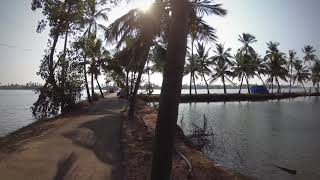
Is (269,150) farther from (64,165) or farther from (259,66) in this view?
(259,66)

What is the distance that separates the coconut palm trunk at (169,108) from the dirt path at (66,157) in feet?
9.25

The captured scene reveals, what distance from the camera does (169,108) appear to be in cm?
711

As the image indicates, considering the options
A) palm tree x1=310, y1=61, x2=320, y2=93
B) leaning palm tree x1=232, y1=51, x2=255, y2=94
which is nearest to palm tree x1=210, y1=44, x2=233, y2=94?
leaning palm tree x1=232, y1=51, x2=255, y2=94

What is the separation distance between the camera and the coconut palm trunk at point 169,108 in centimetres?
711

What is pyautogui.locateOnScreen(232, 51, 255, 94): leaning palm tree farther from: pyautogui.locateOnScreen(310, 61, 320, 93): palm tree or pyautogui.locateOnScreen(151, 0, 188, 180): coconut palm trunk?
pyautogui.locateOnScreen(151, 0, 188, 180): coconut palm trunk

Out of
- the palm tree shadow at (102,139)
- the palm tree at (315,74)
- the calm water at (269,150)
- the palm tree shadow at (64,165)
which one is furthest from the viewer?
the palm tree at (315,74)

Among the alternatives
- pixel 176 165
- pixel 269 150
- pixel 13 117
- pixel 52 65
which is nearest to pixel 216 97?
pixel 13 117

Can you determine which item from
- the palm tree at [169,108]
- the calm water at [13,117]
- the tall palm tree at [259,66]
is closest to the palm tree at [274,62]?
the tall palm tree at [259,66]

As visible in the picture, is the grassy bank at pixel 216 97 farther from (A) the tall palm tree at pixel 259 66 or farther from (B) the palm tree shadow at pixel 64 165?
(B) the palm tree shadow at pixel 64 165

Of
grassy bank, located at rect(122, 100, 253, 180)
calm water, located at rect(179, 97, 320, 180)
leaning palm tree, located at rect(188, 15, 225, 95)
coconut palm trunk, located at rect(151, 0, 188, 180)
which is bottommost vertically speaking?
calm water, located at rect(179, 97, 320, 180)

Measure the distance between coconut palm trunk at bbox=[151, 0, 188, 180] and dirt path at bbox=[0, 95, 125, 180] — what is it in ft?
9.25

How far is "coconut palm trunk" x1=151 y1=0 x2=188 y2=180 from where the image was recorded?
711 centimetres

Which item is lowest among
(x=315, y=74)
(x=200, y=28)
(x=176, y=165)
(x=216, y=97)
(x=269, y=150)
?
(x=269, y=150)

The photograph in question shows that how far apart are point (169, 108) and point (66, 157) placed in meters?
5.97
